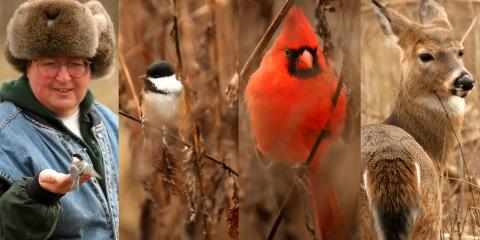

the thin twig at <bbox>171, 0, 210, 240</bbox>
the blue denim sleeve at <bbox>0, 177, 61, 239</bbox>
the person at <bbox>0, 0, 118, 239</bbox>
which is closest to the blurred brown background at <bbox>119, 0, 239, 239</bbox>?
the thin twig at <bbox>171, 0, 210, 240</bbox>

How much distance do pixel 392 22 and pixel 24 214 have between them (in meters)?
1.40

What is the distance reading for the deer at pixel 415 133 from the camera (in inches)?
106

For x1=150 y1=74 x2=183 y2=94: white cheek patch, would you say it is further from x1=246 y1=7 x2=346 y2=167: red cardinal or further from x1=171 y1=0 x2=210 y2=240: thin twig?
x1=246 y1=7 x2=346 y2=167: red cardinal

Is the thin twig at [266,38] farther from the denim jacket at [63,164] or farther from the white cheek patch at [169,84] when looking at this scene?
the denim jacket at [63,164]

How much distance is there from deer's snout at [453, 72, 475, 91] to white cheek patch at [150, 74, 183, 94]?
3.22 ft

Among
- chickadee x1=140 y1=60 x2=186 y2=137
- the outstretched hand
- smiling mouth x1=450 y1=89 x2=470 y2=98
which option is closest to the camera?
the outstretched hand

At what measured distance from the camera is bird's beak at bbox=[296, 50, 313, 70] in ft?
9.12

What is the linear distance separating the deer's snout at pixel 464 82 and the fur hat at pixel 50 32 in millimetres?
1329

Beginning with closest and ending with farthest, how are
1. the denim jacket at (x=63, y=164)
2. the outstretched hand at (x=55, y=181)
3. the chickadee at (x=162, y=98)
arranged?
the outstretched hand at (x=55, y=181) < the denim jacket at (x=63, y=164) < the chickadee at (x=162, y=98)

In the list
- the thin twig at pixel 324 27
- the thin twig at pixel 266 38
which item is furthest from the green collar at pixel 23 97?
the thin twig at pixel 324 27

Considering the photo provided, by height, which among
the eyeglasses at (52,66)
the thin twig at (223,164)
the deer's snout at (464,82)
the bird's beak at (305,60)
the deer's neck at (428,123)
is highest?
the bird's beak at (305,60)

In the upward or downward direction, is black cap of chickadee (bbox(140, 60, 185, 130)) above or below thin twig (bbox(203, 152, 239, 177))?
above

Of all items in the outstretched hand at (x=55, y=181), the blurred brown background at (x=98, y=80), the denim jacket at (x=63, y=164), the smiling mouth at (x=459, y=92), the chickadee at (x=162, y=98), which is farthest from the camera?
the blurred brown background at (x=98, y=80)

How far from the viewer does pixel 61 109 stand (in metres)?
3.05
